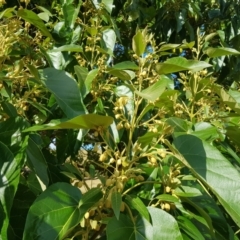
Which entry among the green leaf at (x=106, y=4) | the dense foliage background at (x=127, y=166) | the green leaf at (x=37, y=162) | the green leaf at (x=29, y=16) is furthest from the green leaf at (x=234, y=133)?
the green leaf at (x=106, y=4)

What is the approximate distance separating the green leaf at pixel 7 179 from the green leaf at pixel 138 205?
19cm

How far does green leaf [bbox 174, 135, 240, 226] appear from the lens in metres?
0.68

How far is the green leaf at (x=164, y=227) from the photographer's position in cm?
71

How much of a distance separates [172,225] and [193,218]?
0.51 feet

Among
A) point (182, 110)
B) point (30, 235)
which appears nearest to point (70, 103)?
point (30, 235)

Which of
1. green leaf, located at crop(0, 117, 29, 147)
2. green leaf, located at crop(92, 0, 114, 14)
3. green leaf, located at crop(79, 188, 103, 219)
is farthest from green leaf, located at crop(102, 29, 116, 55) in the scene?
green leaf, located at crop(79, 188, 103, 219)

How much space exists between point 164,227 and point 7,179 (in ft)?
0.88

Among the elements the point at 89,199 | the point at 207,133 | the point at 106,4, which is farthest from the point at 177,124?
the point at 106,4

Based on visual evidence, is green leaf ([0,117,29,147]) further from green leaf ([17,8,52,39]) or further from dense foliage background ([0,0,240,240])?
green leaf ([17,8,52,39])

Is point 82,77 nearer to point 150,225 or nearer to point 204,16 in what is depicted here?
point 150,225

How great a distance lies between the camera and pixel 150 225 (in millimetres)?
738

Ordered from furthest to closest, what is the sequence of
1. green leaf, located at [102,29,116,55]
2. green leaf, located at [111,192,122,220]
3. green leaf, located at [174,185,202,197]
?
green leaf, located at [102,29,116,55] < green leaf, located at [174,185,202,197] < green leaf, located at [111,192,122,220]

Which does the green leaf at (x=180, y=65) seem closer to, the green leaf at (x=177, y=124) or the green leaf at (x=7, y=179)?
the green leaf at (x=177, y=124)

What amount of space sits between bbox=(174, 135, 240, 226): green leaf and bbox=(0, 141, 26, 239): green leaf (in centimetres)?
27
